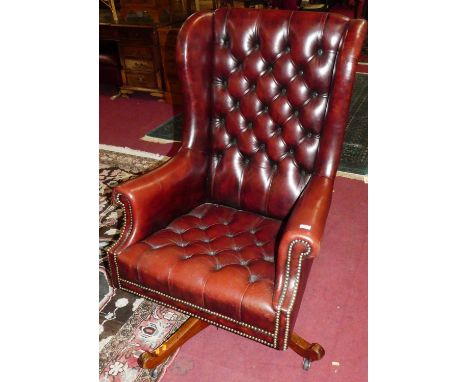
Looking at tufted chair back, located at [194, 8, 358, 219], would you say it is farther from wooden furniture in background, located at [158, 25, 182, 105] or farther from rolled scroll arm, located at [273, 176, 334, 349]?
wooden furniture in background, located at [158, 25, 182, 105]

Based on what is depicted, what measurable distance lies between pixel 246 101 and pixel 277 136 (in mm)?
215

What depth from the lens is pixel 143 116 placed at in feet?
13.7

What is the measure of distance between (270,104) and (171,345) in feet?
3.73

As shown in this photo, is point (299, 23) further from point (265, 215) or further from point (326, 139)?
point (265, 215)

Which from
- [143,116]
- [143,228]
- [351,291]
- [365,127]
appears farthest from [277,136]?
[143,116]

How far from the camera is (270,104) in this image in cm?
176

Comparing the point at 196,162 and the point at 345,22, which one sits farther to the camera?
the point at 196,162

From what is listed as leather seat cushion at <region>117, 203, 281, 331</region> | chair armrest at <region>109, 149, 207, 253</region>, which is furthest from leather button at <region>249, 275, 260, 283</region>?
chair armrest at <region>109, 149, 207, 253</region>

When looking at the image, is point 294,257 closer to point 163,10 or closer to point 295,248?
point 295,248

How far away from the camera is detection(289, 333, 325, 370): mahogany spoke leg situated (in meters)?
1.66

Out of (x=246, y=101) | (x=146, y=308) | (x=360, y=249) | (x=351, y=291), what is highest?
(x=246, y=101)

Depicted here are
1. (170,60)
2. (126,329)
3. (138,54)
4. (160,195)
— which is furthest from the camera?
(138,54)

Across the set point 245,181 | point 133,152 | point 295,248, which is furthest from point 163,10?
point 295,248
